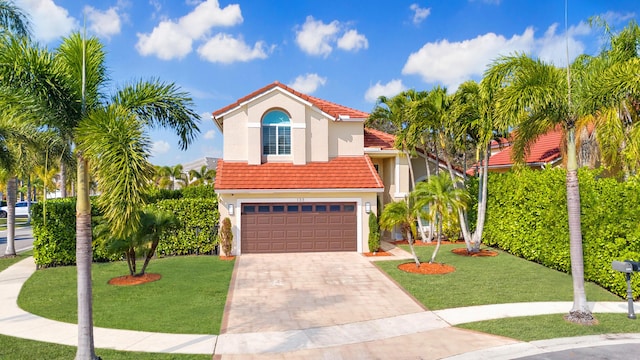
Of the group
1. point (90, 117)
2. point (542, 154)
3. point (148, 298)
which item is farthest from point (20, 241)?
point (542, 154)

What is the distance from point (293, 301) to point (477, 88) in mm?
11706

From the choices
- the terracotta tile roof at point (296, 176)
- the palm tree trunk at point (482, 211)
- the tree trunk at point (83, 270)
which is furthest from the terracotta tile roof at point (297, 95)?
the tree trunk at point (83, 270)

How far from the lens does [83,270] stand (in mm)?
6852

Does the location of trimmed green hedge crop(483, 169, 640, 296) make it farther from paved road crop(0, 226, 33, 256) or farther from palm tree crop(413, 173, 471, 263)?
paved road crop(0, 226, 33, 256)

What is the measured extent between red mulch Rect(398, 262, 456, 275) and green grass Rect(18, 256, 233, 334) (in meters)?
6.50

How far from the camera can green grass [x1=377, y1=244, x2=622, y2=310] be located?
11086 mm

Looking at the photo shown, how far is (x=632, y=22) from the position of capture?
14.3 m

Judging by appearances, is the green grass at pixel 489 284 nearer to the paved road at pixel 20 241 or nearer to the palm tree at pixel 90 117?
the palm tree at pixel 90 117

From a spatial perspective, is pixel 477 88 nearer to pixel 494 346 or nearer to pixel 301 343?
pixel 494 346

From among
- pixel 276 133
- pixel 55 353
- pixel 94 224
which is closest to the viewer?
pixel 55 353

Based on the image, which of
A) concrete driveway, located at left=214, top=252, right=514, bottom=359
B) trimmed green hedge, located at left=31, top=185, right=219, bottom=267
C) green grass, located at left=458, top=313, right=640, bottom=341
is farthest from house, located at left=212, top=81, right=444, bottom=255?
green grass, located at left=458, top=313, right=640, bottom=341

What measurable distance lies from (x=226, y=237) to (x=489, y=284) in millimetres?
10664

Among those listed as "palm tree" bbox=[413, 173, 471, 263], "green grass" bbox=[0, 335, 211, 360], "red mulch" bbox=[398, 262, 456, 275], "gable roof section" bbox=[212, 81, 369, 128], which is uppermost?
"gable roof section" bbox=[212, 81, 369, 128]

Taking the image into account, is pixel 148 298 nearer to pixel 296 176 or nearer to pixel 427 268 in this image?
pixel 296 176
